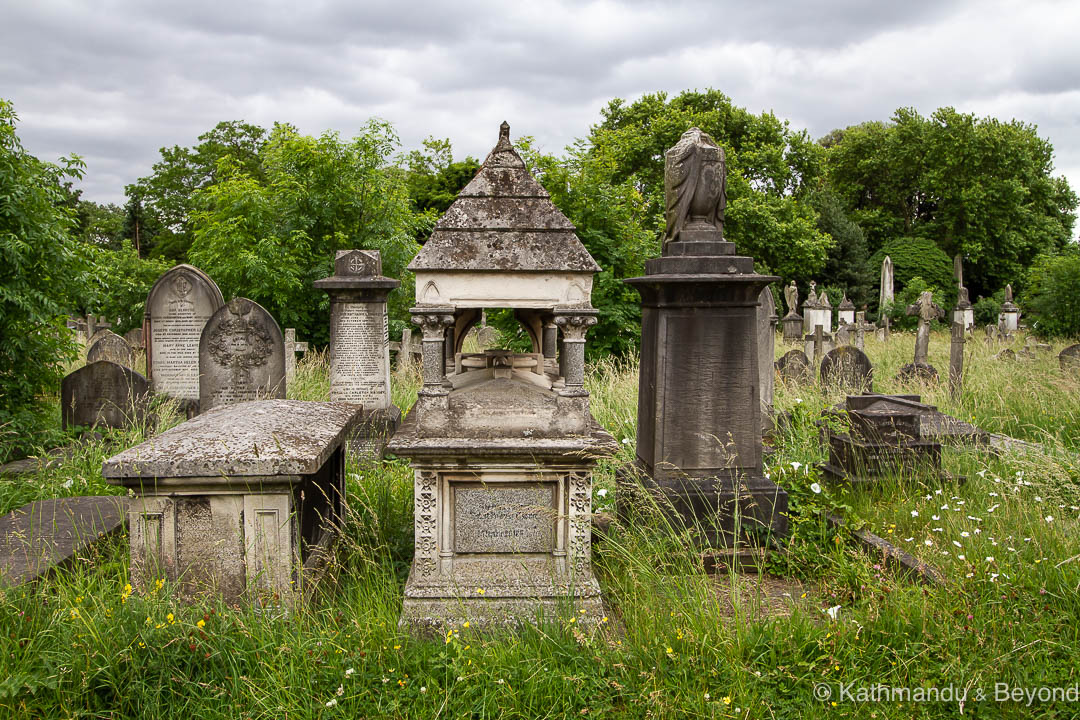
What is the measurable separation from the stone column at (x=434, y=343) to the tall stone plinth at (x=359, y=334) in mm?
5258

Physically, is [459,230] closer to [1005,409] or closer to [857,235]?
[1005,409]

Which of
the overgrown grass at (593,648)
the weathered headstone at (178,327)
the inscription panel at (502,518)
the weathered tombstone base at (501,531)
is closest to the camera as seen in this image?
the overgrown grass at (593,648)

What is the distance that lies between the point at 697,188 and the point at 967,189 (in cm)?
3605

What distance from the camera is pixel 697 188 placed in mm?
5293

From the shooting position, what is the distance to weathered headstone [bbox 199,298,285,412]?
8.19 metres

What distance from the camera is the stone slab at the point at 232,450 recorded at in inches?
129

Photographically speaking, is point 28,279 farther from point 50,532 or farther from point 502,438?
point 502,438

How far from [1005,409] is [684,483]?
21.6ft

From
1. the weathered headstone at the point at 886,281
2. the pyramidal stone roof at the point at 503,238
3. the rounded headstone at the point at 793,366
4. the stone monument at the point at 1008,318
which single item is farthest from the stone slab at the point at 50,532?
the weathered headstone at the point at 886,281

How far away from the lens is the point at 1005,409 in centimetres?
894

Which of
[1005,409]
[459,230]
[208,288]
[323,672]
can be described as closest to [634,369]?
[1005,409]

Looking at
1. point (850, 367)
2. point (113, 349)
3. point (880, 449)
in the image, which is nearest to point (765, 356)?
point (880, 449)

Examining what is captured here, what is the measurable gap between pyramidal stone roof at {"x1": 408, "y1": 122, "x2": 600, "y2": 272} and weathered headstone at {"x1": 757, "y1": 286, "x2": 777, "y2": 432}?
475cm

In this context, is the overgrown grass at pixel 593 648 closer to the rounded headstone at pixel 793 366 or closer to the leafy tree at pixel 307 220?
the rounded headstone at pixel 793 366
